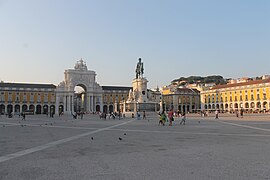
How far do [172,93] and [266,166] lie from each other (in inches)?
3855

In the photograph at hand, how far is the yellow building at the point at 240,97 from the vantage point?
7769cm

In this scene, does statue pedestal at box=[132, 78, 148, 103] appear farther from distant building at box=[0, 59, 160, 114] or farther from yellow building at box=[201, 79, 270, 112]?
distant building at box=[0, 59, 160, 114]

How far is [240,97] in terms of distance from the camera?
85.3 meters

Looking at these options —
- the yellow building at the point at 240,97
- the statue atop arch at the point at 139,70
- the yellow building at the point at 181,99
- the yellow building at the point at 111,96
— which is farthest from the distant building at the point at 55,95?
the statue atop arch at the point at 139,70

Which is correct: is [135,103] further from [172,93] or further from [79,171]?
[172,93]

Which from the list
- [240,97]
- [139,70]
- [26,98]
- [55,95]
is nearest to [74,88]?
[55,95]

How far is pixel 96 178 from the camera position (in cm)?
542

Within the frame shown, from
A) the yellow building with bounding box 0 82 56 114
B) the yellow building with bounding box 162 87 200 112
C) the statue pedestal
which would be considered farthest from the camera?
the yellow building with bounding box 162 87 200 112

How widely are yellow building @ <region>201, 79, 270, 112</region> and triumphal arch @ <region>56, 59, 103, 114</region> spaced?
38.1m

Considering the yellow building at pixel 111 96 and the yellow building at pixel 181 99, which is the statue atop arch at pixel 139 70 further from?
the yellow building at pixel 111 96

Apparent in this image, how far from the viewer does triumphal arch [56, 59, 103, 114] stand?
9494 cm

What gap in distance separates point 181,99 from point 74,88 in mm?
37374

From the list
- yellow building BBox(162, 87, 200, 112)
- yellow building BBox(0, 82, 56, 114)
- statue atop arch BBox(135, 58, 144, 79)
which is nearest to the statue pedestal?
statue atop arch BBox(135, 58, 144, 79)

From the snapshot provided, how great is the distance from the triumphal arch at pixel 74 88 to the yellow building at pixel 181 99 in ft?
81.3
